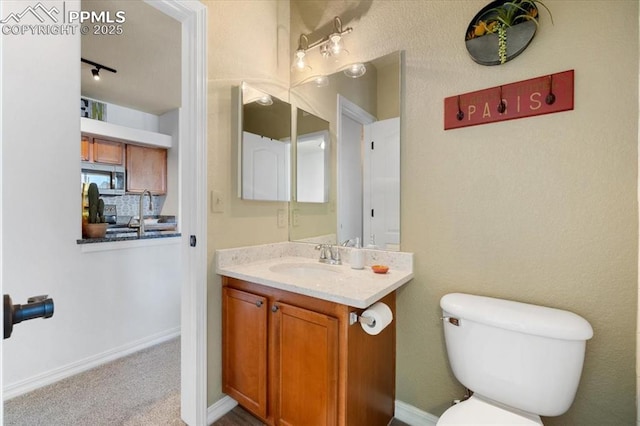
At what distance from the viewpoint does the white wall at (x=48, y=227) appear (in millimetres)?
1872

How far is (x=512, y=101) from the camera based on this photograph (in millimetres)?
1372

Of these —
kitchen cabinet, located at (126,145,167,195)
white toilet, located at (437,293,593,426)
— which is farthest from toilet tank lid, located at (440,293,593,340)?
kitchen cabinet, located at (126,145,167,195)

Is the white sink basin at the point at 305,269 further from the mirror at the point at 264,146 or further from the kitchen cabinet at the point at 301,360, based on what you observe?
the mirror at the point at 264,146

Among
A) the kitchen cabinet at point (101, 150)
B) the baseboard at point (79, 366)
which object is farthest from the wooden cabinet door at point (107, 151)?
the baseboard at point (79, 366)

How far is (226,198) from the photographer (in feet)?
5.76

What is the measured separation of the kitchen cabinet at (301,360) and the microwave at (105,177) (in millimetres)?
3492

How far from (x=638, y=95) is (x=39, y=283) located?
320 centimetres

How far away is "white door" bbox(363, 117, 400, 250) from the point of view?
169 cm

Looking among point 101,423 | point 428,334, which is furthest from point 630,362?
point 101,423

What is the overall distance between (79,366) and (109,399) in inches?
19.1

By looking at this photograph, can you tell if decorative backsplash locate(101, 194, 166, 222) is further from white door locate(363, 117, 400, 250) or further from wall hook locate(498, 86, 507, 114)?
wall hook locate(498, 86, 507, 114)

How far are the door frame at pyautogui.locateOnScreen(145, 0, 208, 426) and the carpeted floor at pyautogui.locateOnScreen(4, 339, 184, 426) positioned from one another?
0.30 m

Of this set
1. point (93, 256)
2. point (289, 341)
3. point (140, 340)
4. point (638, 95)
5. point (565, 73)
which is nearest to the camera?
point (638, 95)

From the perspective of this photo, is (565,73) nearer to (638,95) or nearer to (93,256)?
(638,95)
